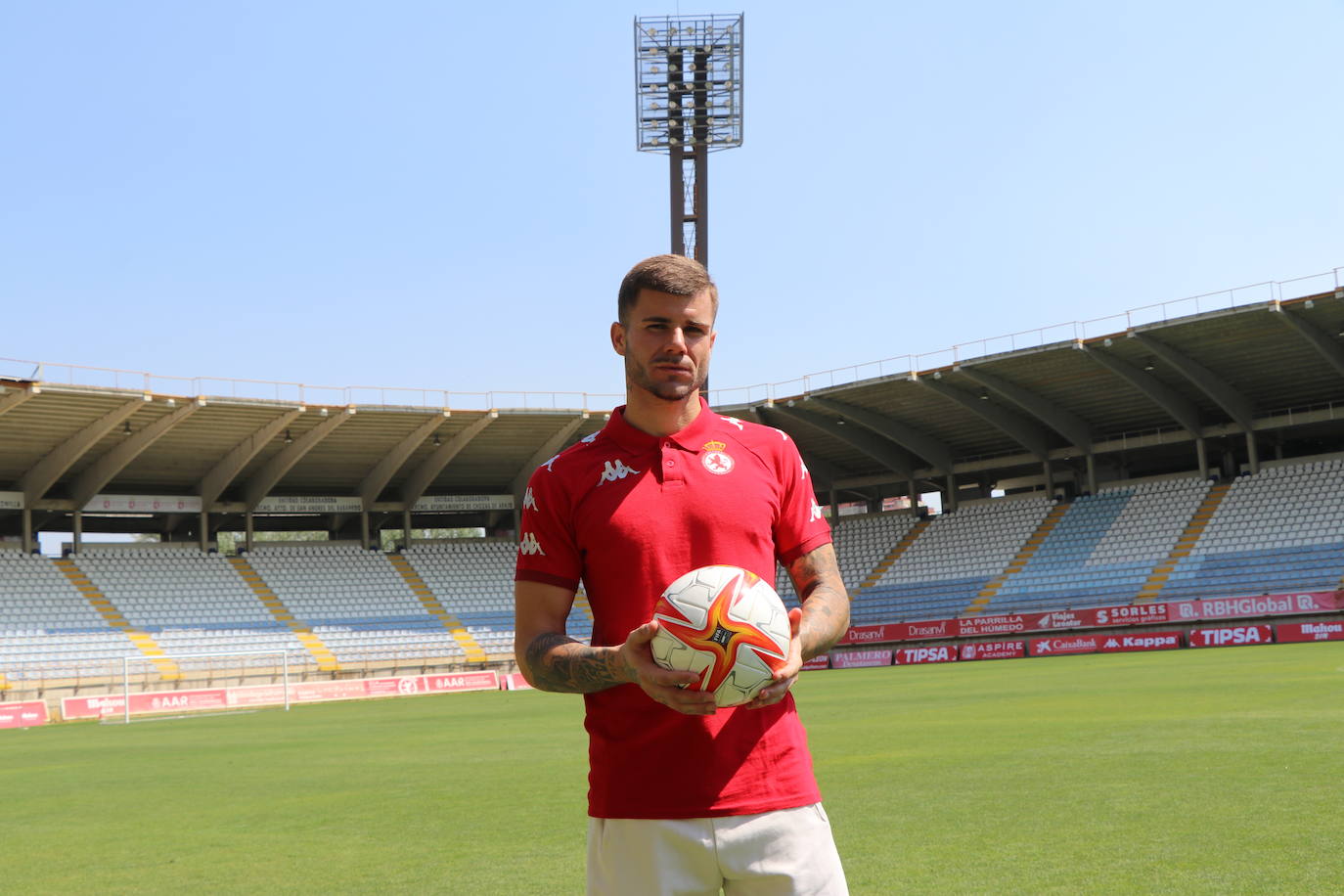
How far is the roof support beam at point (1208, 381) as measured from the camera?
41219mm

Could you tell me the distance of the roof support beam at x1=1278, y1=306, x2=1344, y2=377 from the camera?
38.5m

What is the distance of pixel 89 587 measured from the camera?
4609cm

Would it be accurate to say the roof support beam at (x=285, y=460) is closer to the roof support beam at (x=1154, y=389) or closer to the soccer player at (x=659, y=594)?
the roof support beam at (x=1154, y=389)

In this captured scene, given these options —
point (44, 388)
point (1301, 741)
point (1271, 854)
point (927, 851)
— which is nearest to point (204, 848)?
point (927, 851)

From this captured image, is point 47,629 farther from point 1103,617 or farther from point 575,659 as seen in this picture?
point 575,659

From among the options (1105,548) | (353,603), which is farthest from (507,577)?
(1105,548)

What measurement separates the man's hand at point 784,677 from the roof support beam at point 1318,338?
39545mm

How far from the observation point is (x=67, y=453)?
43812 mm

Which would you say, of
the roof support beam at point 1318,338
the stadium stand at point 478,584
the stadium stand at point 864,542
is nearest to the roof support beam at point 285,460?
the stadium stand at point 478,584

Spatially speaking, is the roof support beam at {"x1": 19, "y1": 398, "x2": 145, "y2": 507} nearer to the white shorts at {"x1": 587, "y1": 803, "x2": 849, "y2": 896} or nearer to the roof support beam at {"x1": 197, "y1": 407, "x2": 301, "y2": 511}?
the roof support beam at {"x1": 197, "y1": 407, "x2": 301, "y2": 511}

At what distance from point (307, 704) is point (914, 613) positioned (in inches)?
902

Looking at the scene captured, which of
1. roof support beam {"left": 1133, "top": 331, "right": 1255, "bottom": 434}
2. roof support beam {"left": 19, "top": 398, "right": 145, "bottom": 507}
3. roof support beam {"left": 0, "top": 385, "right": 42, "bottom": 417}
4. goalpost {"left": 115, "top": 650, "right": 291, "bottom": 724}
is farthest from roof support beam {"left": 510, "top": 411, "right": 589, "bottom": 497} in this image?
roof support beam {"left": 1133, "top": 331, "right": 1255, "bottom": 434}

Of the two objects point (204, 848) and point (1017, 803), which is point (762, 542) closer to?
point (1017, 803)

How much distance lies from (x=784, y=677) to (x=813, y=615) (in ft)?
0.82
